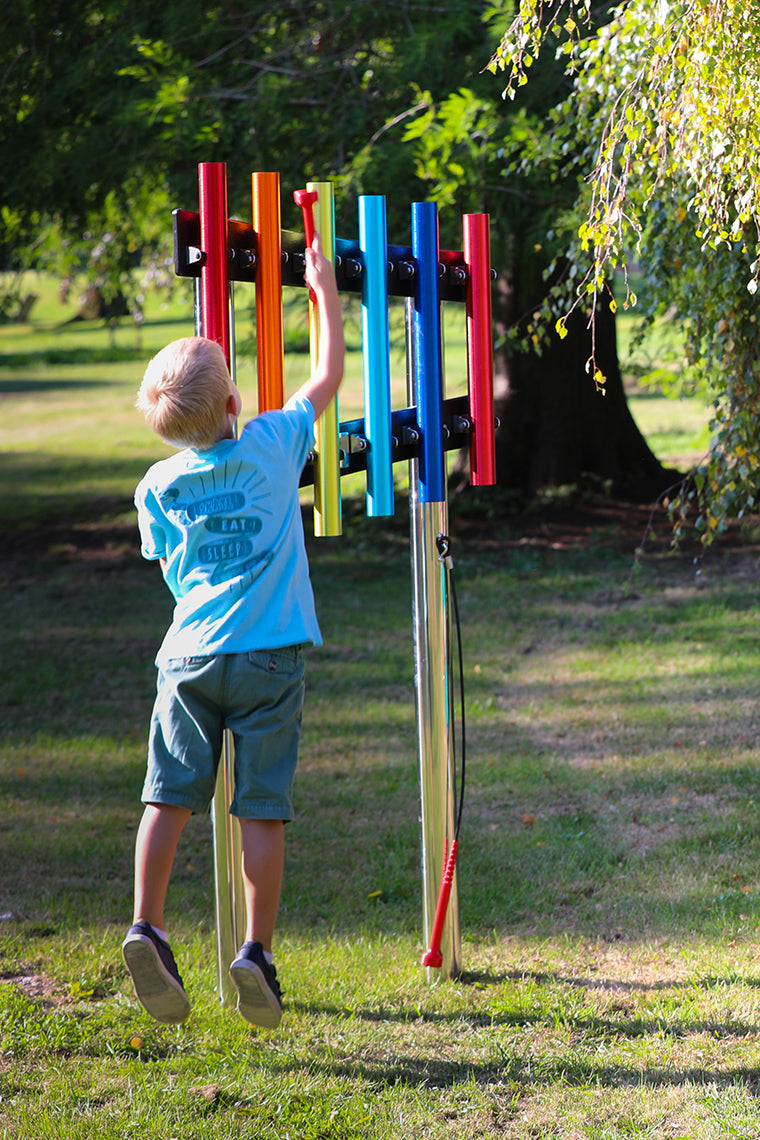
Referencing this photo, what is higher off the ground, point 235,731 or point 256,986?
point 235,731

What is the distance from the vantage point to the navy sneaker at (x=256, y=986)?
9.14ft

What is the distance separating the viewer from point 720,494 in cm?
521

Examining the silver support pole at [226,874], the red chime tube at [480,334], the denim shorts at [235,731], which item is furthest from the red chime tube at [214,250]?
the silver support pole at [226,874]

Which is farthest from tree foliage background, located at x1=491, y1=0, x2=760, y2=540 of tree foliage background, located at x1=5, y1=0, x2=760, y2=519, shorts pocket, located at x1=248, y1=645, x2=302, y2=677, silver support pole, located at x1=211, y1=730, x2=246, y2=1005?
silver support pole, located at x1=211, y1=730, x2=246, y2=1005

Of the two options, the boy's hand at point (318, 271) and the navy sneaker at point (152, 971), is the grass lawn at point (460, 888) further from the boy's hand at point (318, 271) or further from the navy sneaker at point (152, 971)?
the boy's hand at point (318, 271)

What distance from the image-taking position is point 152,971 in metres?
2.82

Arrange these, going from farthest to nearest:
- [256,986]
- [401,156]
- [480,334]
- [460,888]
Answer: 1. [401,156]
2. [460,888]
3. [480,334]
4. [256,986]

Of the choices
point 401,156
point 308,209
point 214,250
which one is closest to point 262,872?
point 214,250

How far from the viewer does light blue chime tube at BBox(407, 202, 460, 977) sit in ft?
11.6

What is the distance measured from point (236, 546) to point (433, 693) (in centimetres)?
100

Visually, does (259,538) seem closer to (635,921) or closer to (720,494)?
(635,921)

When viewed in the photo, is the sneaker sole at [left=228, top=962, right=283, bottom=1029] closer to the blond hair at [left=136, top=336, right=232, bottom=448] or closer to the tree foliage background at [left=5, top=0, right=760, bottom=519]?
the blond hair at [left=136, top=336, right=232, bottom=448]

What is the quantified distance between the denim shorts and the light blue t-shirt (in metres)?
0.06

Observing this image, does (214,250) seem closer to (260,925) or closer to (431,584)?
(431,584)
